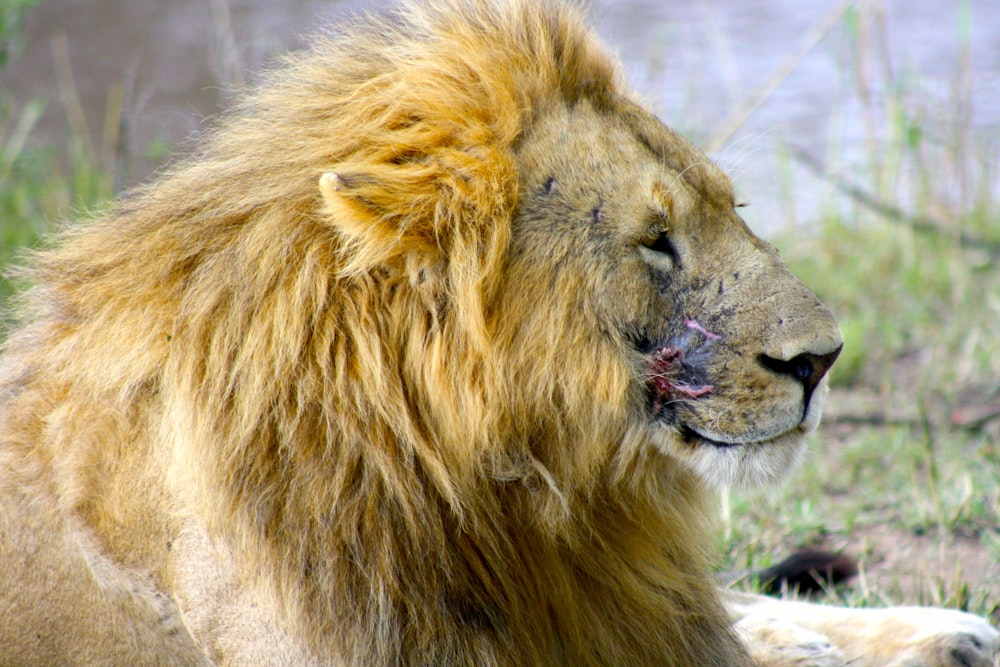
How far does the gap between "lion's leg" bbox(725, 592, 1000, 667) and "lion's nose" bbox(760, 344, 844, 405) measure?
2.49 ft

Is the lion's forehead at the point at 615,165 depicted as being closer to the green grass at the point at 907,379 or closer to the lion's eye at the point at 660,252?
the lion's eye at the point at 660,252

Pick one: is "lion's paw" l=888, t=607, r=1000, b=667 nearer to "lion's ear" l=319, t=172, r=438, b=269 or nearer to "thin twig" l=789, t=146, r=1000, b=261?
"lion's ear" l=319, t=172, r=438, b=269

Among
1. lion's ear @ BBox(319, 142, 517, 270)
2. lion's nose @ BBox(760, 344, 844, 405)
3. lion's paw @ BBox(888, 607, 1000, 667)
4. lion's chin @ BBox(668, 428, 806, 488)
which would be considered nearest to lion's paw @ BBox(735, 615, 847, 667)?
lion's paw @ BBox(888, 607, 1000, 667)

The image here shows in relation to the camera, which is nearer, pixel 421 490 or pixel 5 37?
pixel 421 490

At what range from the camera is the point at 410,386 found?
216cm

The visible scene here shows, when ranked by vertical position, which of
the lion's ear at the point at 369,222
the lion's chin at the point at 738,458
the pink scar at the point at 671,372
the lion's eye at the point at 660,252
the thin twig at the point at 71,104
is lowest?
the thin twig at the point at 71,104

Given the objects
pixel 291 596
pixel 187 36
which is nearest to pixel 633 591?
pixel 291 596

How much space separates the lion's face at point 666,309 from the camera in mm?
2174

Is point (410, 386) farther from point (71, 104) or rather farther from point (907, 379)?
point (71, 104)

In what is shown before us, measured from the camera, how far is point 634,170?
2.27m

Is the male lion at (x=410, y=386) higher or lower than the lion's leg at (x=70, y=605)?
higher

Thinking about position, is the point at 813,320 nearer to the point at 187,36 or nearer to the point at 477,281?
the point at 477,281

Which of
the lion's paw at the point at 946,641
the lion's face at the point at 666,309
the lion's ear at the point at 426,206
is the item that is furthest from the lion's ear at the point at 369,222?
the lion's paw at the point at 946,641

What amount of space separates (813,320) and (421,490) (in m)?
0.76
